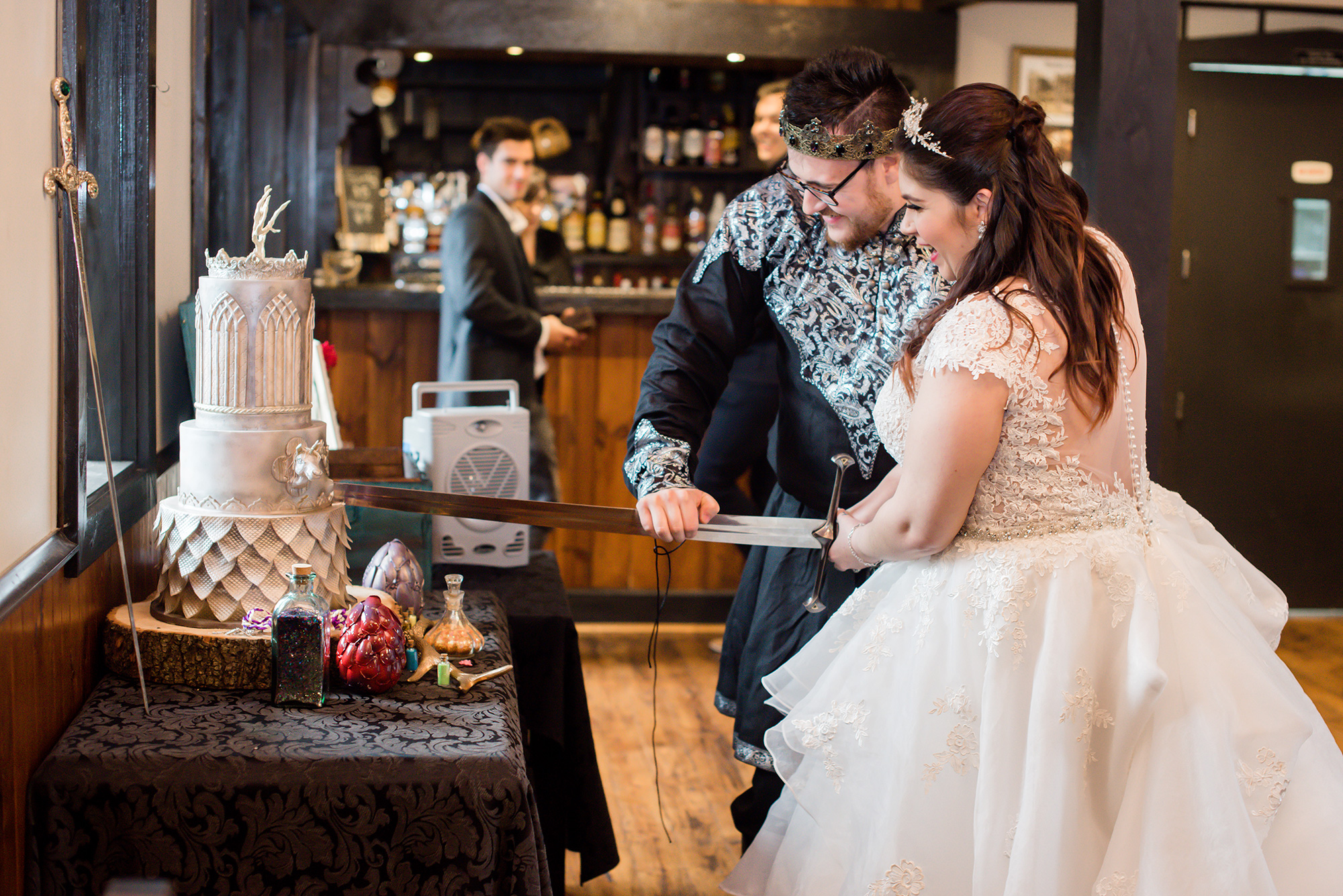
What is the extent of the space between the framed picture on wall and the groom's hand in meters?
4.05

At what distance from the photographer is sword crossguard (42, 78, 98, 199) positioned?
1.34 m

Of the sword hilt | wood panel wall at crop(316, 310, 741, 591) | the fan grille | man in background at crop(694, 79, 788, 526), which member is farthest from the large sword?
wood panel wall at crop(316, 310, 741, 591)

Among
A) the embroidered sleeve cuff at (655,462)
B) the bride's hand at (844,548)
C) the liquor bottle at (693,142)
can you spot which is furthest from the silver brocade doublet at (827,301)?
the liquor bottle at (693,142)

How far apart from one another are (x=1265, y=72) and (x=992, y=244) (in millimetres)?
4011

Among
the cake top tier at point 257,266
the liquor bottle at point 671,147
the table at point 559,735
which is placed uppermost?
the liquor bottle at point 671,147

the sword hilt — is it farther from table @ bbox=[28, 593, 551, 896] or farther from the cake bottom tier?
the cake bottom tier

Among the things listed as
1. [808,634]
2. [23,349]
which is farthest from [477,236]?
[23,349]

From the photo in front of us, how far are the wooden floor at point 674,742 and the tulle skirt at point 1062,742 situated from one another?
1.06 metres

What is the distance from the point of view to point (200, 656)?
5.02ft

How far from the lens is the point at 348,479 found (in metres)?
2.19

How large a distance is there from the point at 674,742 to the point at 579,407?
1.50 meters

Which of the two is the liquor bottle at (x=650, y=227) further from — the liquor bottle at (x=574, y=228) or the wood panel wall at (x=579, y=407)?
the wood panel wall at (x=579, y=407)

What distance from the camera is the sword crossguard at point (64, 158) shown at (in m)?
1.34

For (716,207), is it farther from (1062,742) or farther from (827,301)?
(1062,742)
